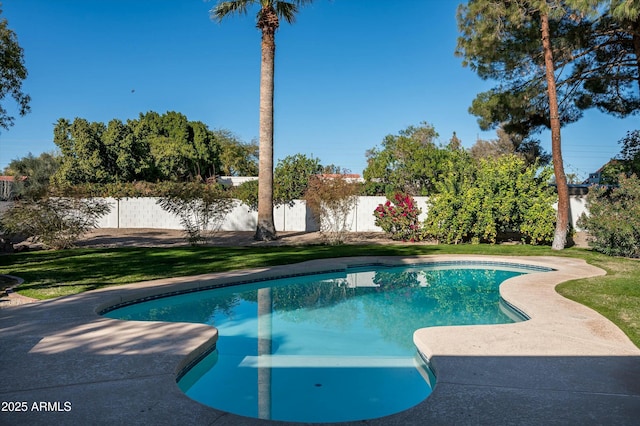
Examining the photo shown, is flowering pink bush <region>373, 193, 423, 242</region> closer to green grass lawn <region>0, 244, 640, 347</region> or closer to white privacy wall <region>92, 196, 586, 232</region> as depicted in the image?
green grass lawn <region>0, 244, 640, 347</region>

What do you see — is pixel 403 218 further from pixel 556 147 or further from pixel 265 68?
pixel 265 68

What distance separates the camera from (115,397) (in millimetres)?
3703

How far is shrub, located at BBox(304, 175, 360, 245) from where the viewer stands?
1669 centimetres

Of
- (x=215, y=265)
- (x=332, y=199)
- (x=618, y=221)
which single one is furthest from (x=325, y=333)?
(x=618, y=221)

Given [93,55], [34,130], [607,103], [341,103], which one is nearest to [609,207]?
[607,103]

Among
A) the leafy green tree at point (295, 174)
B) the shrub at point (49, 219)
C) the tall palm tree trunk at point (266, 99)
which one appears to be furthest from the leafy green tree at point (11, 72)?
the leafy green tree at point (295, 174)

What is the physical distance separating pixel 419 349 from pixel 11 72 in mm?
14218

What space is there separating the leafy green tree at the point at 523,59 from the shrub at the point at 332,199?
23.1 ft

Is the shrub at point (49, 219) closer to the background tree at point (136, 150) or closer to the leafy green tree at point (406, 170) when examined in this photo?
the background tree at point (136, 150)

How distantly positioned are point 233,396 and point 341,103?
30576 mm

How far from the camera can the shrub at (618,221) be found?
13.2 m

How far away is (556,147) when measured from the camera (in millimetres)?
15438

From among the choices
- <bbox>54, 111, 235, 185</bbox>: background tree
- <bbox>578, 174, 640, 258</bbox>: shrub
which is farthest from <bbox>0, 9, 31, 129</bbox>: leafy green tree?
<bbox>578, 174, 640, 258</bbox>: shrub

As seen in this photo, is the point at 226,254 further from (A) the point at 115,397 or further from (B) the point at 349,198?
(A) the point at 115,397
